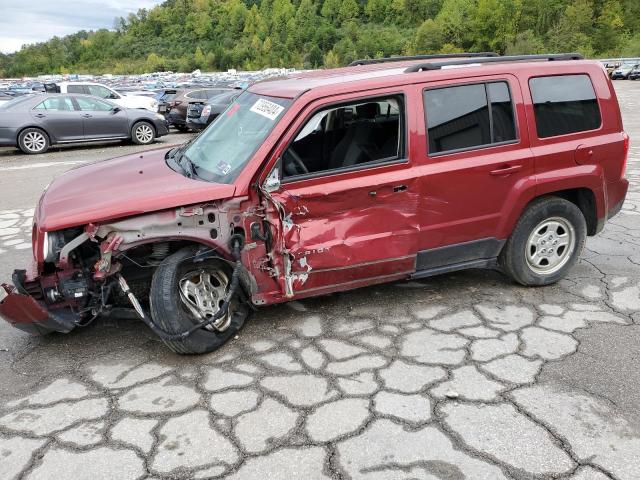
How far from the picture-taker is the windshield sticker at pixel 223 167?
3744 mm

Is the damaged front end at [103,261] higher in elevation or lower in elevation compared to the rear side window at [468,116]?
lower

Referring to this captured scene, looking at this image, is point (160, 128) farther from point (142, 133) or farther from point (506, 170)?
point (506, 170)

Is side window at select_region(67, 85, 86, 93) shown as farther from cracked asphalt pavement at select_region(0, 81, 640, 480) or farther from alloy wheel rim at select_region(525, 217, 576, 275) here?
alloy wheel rim at select_region(525, 217, 576, 275)

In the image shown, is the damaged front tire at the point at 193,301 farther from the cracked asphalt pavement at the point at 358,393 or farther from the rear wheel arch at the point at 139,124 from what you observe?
the rear wheel arch at the point at 139,124

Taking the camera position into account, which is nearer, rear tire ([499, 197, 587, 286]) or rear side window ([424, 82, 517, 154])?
rear side window ([424, 82, 517, 154])

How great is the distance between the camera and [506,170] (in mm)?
4090

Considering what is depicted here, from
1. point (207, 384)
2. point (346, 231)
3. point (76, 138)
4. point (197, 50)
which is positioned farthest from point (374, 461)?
point (197, 50)

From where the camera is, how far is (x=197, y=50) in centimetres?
14538

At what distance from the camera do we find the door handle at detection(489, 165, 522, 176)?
407cm

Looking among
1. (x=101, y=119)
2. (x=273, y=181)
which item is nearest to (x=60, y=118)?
(x=101, y=119)


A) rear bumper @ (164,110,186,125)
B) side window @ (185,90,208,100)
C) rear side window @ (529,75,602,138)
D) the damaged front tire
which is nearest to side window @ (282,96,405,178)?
the damaged front tire

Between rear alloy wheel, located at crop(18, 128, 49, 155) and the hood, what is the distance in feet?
34.6

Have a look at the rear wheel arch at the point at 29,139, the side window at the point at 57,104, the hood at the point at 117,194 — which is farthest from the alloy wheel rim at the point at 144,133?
the hood at the point at 117,194

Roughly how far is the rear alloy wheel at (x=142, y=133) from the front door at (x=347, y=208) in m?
11.7
